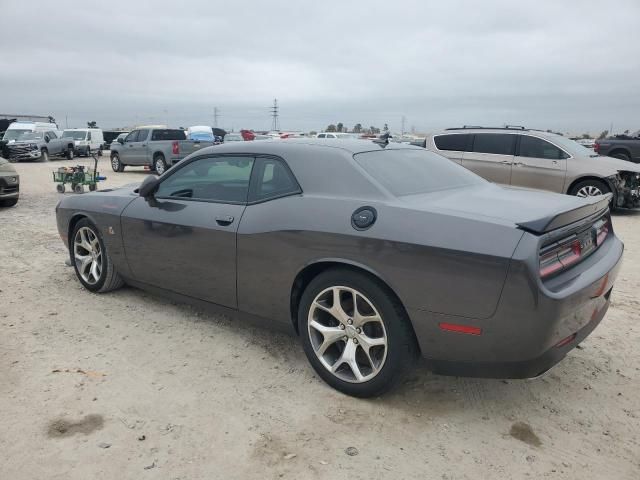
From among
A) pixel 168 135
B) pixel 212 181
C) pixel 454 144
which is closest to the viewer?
pixel 212 181

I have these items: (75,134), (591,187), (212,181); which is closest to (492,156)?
(591,187)

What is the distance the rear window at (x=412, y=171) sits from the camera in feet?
10.2

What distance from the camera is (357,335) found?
293cm

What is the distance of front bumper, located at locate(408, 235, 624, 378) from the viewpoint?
2.36 meters

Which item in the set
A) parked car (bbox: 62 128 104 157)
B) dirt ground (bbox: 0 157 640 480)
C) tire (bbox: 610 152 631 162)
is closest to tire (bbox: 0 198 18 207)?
dirt ground (bbox: 0 157 640 480)

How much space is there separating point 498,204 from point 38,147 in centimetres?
2760

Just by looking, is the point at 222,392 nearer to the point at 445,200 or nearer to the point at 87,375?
the point at 87,375

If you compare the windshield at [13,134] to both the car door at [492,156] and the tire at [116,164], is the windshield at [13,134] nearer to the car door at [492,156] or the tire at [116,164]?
the tire at [116,164]

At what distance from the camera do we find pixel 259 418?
9.27 feet

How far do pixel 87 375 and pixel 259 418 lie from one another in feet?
4.06

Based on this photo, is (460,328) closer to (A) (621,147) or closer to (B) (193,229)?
(B) (193,229)

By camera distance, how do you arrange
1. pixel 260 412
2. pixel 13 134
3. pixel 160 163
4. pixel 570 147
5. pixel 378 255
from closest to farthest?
1. pixel 378 255
2. pixel 260 412
3. pixel 570 147
4. pixel 160 163
5. pixel 13 134

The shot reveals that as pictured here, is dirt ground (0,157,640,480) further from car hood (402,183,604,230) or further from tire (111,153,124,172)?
tire (111,153,124,172)

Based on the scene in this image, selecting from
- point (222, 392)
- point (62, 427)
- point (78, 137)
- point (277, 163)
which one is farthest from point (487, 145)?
point (78, 137)
